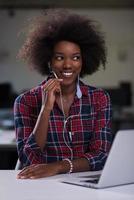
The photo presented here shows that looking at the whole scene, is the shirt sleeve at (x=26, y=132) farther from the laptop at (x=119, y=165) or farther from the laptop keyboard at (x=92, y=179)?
the laptop at (x=119, y=165)

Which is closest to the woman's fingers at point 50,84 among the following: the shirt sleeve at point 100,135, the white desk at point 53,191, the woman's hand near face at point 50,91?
the woman's hand near face at point 50,91

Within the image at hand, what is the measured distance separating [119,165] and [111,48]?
812cm

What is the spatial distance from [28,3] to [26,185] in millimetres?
8411

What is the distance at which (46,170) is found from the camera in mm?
2113

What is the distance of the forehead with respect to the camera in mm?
2518

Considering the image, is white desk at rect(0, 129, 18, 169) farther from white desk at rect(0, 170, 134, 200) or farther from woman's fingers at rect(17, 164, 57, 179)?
white desk at rect(0, 170, 134, 200)

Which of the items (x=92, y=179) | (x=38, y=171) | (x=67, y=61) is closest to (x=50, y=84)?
(x=67, y=61)

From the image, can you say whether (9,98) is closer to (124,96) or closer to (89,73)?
(124,96)

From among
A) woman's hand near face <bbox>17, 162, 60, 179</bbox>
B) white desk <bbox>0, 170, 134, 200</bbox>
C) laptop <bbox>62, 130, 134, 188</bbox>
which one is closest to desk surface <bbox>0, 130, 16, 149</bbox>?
woman's hand near face <bbox>17, 162, 60, 179</bbox>

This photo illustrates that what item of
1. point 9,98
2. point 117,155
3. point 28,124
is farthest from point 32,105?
point 9,98

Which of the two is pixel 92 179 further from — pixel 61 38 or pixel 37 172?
pixel 61 38

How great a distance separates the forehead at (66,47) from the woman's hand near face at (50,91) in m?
0.16

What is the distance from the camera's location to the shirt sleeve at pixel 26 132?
7.73 feet

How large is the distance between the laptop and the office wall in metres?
7.93
